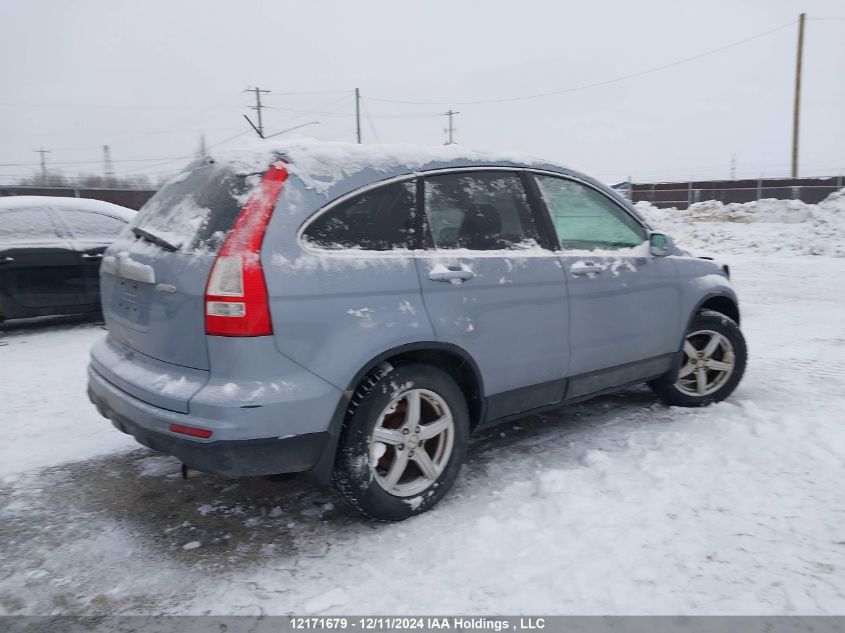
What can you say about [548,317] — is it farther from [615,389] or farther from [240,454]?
[240,454]

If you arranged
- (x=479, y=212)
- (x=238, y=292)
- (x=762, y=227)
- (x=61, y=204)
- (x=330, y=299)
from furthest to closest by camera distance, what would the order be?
1. (x=762, y=227)
2. (x=61, y=204)
3. (x=479, y=212)
4. (x=330, y=299)
5. (x=238, y=292)

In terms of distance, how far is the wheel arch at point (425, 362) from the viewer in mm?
2748

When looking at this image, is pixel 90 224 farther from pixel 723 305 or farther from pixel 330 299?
pixel 723 305

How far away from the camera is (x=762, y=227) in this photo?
19.2 metres

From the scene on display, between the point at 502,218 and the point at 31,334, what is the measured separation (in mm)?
6181

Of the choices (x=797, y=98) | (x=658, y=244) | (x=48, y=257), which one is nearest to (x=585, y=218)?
(x=658, y=244)

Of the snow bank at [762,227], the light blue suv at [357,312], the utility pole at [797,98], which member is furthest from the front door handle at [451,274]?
the utility pole at [797,98]

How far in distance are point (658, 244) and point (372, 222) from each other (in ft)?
6.95

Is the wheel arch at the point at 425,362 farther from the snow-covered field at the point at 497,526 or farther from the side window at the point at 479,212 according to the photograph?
the side window at the point at 479,212

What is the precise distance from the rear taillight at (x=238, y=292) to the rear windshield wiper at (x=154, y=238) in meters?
0.34

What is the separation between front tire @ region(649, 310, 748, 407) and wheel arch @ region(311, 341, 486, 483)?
179cm

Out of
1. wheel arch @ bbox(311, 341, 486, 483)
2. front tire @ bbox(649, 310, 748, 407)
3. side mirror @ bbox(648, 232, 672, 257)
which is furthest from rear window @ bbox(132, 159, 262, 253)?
front tire @ bbox(649, 310, 748, 407)

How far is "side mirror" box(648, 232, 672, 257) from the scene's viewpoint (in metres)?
4.13

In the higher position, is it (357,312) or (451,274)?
(451,274)
